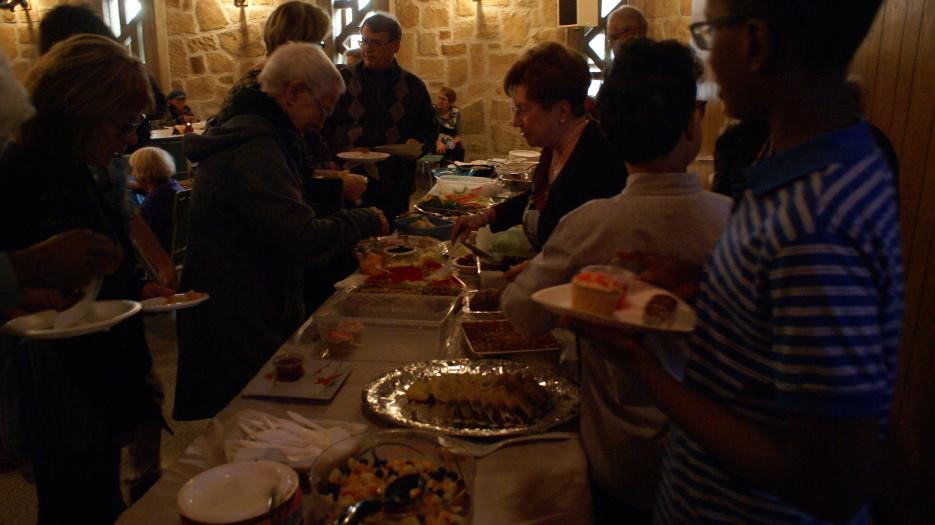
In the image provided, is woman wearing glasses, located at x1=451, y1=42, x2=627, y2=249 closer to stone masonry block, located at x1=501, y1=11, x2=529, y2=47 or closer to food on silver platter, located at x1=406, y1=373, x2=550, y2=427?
food on silver platter, located at x1=406, y1=373, x2=550, y2=427

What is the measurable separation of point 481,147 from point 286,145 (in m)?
6.48

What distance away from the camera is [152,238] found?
2416 millimetres

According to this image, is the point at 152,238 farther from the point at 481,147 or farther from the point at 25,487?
the point at 481,147

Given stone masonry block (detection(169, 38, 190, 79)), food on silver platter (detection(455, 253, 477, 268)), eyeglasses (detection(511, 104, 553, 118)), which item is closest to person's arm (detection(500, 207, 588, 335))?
eyeglasses (detection(511, 104, 553, 118))

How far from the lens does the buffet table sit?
1.15 meters

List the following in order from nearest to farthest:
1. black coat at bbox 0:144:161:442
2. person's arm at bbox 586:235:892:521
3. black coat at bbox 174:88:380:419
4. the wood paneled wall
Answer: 1. person's arm at bbox 586:235:892:521
2. black coat at bbox 0:144:161:442
3. black coat at bbox 174:88:380:419
4. the wood paneled wall

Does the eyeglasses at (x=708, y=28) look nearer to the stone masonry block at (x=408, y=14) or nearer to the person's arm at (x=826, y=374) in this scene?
the person's arm at (x=826, y=374)

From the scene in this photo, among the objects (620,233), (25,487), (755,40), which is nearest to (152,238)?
(25,487)

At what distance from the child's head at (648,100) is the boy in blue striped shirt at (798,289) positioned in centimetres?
38

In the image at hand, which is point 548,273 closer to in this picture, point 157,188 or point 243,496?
point 243,496

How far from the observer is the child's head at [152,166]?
4.16 m

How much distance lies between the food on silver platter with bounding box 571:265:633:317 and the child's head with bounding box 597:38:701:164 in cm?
32

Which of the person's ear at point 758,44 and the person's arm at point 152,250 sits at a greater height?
the person's ear at point 758,44

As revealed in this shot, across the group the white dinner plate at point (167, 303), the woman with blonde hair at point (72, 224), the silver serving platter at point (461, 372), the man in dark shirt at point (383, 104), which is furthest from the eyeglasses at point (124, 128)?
the man in dark shirt at point (383, 104)
